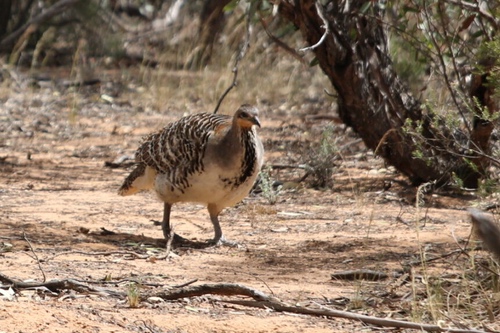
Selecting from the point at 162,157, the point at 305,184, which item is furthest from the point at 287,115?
the point at 162,157

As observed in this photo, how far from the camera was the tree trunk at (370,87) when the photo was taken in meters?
8.79

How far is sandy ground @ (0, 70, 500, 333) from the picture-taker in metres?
4.77

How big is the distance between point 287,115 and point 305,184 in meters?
4.99

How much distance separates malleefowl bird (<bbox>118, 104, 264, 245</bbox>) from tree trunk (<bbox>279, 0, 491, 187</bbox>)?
1.81 m

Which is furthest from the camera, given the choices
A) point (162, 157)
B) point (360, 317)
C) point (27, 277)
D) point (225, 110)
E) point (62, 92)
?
point (62, 92)

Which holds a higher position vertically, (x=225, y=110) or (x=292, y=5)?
(x=292, y=5)

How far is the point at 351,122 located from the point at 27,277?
14.4 feet

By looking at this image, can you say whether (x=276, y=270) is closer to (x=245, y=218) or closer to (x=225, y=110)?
(x=245, y=218)

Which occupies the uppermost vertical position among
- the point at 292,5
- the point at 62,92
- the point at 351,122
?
the point at 292,5

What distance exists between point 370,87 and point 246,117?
2535 millimetres

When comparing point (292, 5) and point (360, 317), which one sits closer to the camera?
point (360, 317)

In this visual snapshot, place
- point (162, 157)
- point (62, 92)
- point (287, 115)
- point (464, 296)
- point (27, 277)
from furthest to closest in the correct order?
point (62, 92) < point (287, 115) < point (162, 157) < point (27, 277) < point (464, 296)

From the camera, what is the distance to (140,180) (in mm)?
7754

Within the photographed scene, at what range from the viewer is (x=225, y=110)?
13125 mm
